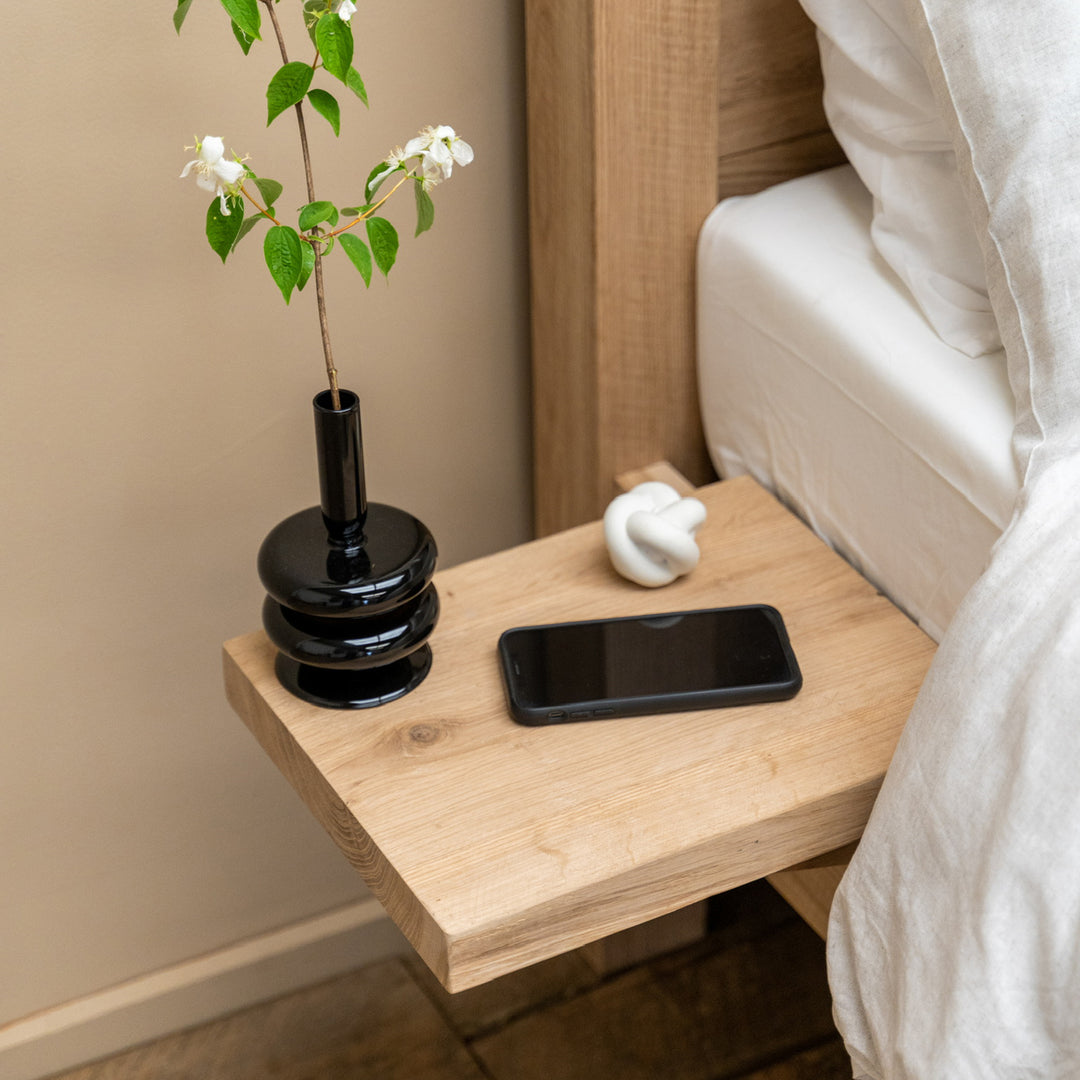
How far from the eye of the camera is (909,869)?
73 cm

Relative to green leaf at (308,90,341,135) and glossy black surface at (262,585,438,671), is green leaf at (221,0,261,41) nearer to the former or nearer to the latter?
green leaf at (308,90,341,135)

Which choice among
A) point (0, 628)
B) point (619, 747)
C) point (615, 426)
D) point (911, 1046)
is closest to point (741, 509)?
point (615, 426)

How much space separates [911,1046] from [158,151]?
0.74 metres

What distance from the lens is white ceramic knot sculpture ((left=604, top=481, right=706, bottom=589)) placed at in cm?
90

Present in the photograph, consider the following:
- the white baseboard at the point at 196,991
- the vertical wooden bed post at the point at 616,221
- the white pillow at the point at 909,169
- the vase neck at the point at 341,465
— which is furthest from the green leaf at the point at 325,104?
the white baseboard at the point at 196,991

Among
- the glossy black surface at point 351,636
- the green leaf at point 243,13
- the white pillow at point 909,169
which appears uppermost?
the green leaf at point 243,13

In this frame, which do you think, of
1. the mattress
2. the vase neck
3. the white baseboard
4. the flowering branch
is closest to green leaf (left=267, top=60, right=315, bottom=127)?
the flowering branch

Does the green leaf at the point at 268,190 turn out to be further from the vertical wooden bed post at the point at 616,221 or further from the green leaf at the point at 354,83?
the vertical wooden bed post at the point at 616,221

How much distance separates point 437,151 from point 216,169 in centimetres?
12

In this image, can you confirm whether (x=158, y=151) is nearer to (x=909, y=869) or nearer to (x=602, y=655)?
(x=602, y=655)

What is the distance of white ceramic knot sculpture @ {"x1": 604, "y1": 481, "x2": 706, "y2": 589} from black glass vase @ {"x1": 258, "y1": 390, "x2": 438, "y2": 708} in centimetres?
14

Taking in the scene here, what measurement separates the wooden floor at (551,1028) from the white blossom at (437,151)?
0.87m

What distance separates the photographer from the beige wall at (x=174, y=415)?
36.7 inches

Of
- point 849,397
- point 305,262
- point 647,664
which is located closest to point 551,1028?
A: point 647,664
